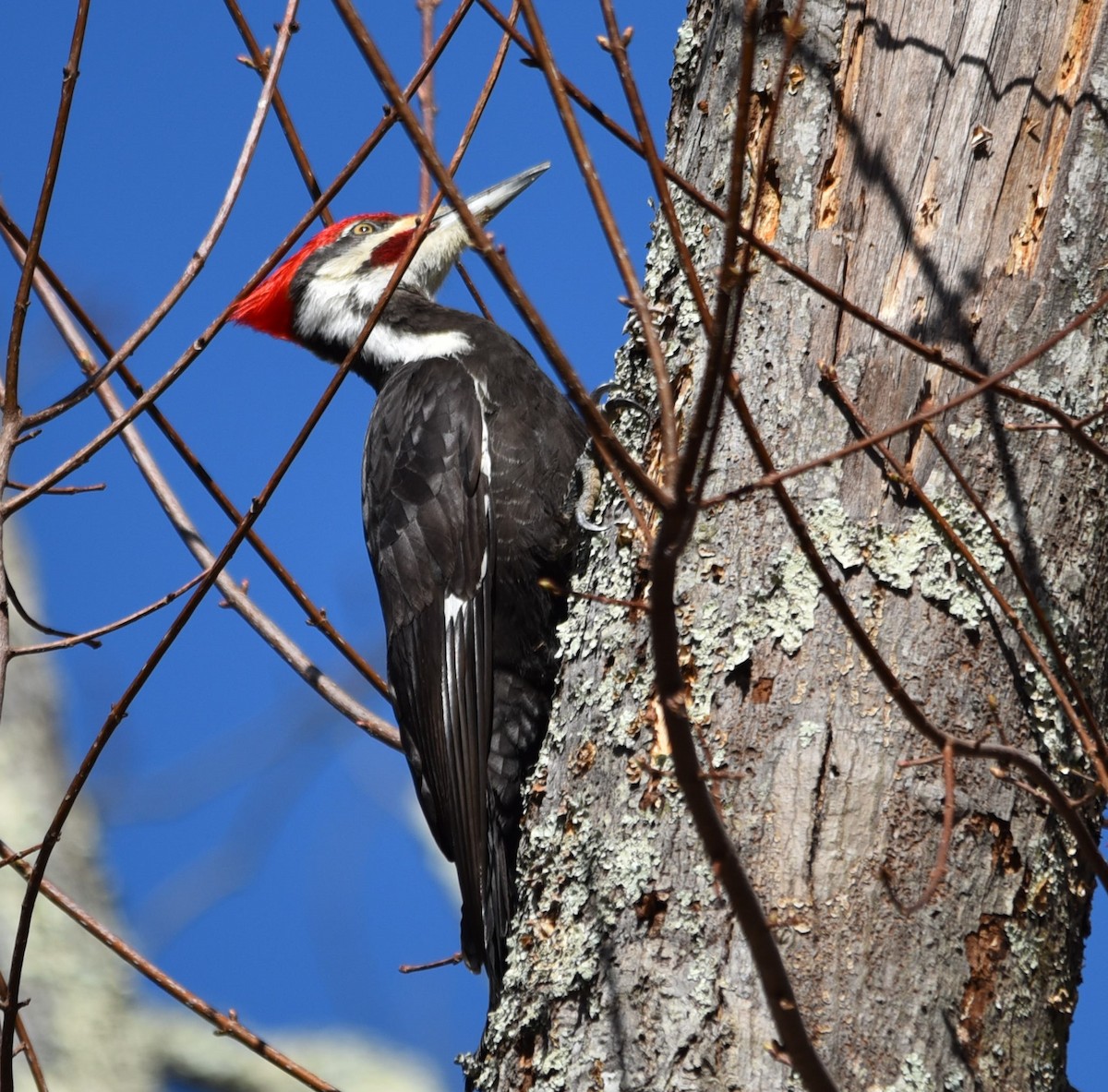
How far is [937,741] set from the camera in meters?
1.16

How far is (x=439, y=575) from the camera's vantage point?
304cm

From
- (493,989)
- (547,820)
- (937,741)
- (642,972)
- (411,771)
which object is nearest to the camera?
(937,741)

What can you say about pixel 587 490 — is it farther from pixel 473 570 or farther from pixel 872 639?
pixel 872 639

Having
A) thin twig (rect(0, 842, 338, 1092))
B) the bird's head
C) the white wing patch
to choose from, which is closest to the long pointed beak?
the bird's head

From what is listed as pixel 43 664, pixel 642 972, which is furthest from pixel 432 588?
pixel 43 664

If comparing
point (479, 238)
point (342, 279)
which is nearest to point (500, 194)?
point (342, 279)

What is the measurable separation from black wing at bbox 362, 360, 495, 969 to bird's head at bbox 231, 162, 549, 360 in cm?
60

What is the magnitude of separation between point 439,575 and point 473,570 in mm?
93

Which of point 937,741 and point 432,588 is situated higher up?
point 432,588

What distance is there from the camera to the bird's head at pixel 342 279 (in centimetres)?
373

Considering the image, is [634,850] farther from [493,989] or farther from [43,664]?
[43,664]

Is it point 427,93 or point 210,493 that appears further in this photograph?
point 210,493

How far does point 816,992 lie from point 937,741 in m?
0.61

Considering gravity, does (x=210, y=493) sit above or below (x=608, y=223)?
above
